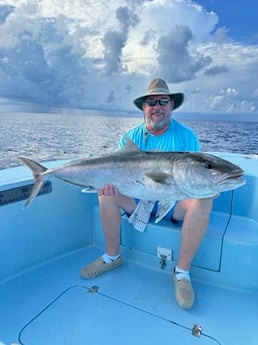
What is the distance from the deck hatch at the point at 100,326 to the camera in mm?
1516

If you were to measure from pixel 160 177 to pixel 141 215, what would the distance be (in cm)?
64

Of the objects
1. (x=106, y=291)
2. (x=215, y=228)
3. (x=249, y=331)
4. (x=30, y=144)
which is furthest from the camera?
(x=30, y=144)

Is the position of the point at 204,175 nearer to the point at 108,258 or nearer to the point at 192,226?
the point at 192,226

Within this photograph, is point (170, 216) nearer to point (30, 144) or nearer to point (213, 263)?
point (213, 263)

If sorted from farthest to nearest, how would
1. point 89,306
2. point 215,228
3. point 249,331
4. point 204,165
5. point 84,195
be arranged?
point 84,195
point 215,228
point 89,306
point 249,331
point 204,165

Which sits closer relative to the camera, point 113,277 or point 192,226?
point 192,226

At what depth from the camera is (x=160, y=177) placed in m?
1.50

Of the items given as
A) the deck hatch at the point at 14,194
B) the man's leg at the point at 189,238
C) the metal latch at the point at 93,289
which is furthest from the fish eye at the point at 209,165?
the deck hatch at the point at 14,194

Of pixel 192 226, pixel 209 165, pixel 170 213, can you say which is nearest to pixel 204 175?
pixel 209 165

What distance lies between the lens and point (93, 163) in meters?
1.76

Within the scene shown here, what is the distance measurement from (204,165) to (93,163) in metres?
0.65

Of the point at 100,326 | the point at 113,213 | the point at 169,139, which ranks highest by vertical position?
the point at 169,139

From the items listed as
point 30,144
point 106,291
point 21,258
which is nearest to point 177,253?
point 106,291

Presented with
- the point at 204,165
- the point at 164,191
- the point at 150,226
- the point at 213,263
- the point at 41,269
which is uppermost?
the point at 204,165
